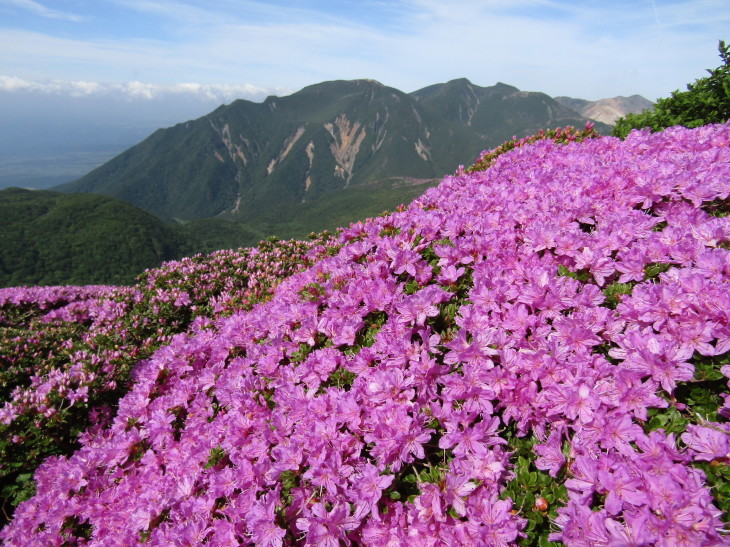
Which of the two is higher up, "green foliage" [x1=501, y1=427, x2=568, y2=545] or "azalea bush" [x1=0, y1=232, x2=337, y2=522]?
"green foliage" [x1=501, y1=427, x2=568, y2=545]

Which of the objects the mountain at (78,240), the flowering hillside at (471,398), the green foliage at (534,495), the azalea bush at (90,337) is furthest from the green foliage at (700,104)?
the mountain at (78,240)

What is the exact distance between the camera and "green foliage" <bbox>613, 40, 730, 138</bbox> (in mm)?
10758

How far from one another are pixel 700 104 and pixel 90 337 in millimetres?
16889

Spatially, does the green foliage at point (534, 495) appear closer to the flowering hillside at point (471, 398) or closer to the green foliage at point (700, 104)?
the flowering hillside at point (471, 398)

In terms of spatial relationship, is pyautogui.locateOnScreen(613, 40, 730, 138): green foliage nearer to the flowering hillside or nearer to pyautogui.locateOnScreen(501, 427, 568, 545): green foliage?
the flowering hillside

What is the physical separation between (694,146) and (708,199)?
94.9 inches

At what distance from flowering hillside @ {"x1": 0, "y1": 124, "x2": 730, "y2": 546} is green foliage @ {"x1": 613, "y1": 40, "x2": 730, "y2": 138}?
6994mm

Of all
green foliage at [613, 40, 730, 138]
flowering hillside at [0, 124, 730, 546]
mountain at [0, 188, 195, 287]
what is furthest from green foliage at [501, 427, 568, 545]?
mountain at [0, 188, 195, 287]

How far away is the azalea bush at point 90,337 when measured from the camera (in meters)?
6.75

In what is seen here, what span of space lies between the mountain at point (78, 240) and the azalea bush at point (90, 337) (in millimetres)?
121881

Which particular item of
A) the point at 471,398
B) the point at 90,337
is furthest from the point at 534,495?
the point at 90,337

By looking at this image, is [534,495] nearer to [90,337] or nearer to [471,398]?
[471,398]

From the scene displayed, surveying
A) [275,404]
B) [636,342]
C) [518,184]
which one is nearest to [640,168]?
[518,184]

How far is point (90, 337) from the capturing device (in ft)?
29.7
